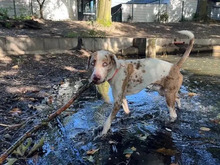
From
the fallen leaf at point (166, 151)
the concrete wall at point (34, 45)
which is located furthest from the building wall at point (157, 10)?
the fallen leaf at point (166, 151)

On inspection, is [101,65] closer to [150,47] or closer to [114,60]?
[114,60]

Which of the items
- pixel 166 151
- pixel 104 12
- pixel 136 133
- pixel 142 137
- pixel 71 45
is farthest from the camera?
pixel 104 12

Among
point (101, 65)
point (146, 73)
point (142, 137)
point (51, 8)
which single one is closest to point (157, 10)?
point (51, 8)

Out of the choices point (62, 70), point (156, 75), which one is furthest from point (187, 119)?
point (62, 70)

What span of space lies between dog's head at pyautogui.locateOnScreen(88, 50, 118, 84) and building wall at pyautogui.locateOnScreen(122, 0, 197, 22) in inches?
921

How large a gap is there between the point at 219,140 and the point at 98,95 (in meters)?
3.06

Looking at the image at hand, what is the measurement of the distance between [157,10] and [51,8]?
11.9 m

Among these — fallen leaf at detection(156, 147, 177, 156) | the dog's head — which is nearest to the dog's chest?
the dog's head

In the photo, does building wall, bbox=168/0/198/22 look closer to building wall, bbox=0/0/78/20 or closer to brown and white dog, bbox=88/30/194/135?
building wall, bbox=0/0/78/20

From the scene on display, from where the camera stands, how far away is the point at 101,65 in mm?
3150

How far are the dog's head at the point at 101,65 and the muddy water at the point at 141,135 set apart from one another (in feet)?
3.52

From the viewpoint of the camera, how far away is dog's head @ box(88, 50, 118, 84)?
3.03 m

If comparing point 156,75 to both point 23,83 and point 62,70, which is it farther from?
point 62,70

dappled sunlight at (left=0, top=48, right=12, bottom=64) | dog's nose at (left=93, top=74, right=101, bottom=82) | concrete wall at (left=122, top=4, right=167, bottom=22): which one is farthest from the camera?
concrete wall at (left=122, top=4, right=167, bottom=22)
